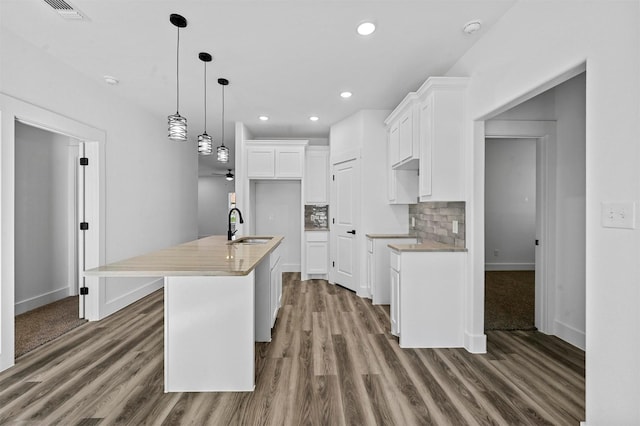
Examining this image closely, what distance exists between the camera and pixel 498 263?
6.12 metres

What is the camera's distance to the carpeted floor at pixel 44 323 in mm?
2832

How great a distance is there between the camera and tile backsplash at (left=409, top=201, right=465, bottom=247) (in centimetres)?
292

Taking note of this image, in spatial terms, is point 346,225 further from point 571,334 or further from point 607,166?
point 607,166

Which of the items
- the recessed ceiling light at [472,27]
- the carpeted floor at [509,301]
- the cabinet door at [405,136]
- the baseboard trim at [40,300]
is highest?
the recessed ceiling light at [472,27]

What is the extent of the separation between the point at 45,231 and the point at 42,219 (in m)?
0.17

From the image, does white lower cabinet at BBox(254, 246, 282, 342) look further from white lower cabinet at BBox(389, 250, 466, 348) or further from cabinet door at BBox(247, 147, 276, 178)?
cabinet door at BBox(247, 147, 276, 178)

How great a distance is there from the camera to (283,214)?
6109mm

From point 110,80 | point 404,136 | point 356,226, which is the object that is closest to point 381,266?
point 356,226

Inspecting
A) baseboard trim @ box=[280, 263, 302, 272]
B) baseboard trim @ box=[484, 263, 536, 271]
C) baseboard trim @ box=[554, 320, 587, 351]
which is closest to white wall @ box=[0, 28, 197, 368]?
baseboard trim @ box=[280, 263, 302, 272]

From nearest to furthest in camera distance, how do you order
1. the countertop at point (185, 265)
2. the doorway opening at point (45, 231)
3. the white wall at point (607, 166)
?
the white wall at point (607, 166) < the countertop at point (185, 265) < the doorway opening at point (45, 231)

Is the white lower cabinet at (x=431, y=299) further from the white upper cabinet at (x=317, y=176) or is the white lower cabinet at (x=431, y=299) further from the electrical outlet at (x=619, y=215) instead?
the white upper cabinet at (x=317, y=176)

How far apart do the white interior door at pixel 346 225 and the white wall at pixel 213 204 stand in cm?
746

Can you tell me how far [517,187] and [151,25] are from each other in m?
6.52

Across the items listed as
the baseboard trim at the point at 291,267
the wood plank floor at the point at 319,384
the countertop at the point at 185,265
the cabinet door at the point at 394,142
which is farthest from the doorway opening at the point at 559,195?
the baseboard trim at the point at 291,267
